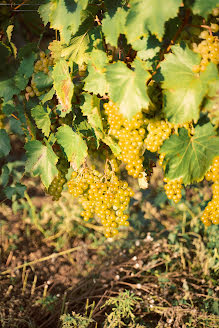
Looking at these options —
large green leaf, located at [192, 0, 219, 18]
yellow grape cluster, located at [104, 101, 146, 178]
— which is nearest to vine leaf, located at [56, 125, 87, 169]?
yellow grape cluster, located at [104, 101, 146, 178]

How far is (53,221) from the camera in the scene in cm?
361

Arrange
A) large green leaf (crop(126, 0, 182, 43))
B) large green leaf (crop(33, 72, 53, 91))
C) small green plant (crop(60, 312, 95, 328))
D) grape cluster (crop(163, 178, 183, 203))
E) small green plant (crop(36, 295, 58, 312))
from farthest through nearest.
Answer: small green plant (crop(36, 295, 58, 312))
small green plant (crop(60, 312, 95, 328))
large green leaf (crop(33, 72, 53, 91))
grape cluster (crop(163, 178, 183, 203))
large green leaf (crop(126, 0, 182, 43))

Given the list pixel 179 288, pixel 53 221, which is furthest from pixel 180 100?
pixel 53 221

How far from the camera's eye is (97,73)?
1406mm

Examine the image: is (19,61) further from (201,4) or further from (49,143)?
(201,4)

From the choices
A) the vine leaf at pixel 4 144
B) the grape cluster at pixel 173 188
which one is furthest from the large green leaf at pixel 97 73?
the vine leaf at pixel 4 144

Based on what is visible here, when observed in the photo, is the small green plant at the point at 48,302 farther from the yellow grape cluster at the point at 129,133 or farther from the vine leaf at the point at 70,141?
the yellow grape cluster at the point at 129,133

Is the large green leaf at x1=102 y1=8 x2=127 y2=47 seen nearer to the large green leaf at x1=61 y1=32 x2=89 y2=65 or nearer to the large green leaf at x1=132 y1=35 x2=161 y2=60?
the large green leaf at x1=132 y1=35 x2=161 y2=60

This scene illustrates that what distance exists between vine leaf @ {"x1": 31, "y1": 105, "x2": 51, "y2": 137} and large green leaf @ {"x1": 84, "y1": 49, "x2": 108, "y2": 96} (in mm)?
375

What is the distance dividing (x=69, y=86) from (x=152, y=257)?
1875mm

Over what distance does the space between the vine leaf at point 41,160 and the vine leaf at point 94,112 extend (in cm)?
32

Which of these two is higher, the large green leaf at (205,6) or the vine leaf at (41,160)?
the large green leaf at (205,6)

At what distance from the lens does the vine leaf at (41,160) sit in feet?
5.50

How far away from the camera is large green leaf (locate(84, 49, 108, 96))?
138 cm
